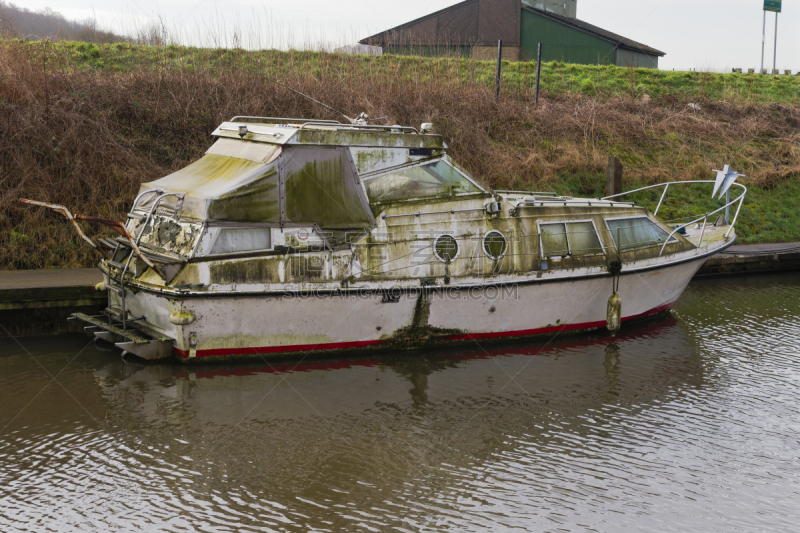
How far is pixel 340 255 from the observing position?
28.9 feet

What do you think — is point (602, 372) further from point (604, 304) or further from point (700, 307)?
point (700, 307)

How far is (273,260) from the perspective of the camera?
8.48m

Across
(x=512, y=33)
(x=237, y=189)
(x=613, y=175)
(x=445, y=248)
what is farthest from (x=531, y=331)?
(x=512, y=33)

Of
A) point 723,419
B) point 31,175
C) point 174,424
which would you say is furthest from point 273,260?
point 31,175

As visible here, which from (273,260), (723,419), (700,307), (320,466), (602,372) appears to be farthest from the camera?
(700,307)

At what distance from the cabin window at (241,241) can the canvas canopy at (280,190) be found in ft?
0.48

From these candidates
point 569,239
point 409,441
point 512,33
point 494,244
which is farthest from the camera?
point 512,33

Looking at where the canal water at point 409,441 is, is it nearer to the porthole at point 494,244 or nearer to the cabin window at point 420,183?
the porthole at point 494,244

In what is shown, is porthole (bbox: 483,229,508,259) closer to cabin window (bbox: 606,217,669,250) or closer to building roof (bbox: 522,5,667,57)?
cabin window (bbox: 606,217,669,250)

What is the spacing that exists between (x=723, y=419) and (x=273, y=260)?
5.52 meters

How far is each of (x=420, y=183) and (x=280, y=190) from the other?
1928 mm

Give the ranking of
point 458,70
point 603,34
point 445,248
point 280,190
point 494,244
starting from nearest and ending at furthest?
point 280,190 < point 445,248 < point 494,244 < point 458,70 < point 603,34

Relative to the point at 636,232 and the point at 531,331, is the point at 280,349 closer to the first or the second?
the point at 531,331

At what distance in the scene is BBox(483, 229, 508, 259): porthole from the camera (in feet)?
31.2
